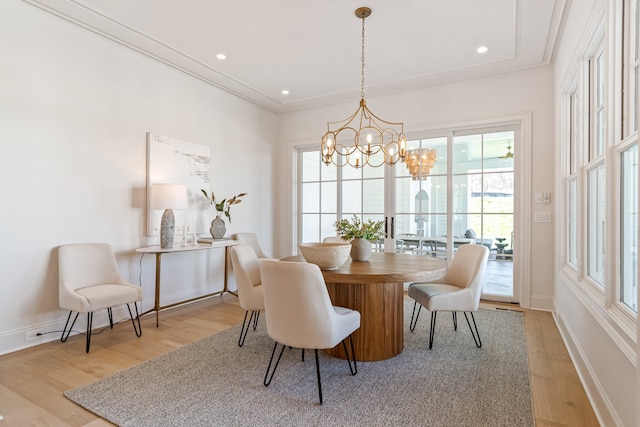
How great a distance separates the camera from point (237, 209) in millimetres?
4926

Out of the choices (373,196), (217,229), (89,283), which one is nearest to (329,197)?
(373,196)

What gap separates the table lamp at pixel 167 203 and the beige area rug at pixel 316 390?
1.18m

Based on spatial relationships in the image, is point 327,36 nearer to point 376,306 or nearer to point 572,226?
point 376,306

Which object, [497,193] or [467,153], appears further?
[467,153]

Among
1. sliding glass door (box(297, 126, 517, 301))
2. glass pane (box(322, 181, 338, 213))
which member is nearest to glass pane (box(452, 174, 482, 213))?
sliding glass door (box(297, 126, 517, 301))

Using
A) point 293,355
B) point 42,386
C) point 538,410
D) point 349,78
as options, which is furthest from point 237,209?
point 538,410

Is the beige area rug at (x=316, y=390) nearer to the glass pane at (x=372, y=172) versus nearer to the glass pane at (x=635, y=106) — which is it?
the glass pane at (x=635, y=106)

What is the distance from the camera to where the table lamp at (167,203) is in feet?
11.4

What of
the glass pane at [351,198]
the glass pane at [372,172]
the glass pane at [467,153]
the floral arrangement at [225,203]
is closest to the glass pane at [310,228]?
the glass pane at [351,198]

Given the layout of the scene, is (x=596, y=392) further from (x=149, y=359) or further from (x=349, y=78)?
(x=349, y=78)

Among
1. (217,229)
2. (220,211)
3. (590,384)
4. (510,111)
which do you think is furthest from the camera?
(220,211)

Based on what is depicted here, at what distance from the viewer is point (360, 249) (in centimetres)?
279

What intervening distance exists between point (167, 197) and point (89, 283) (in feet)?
3.36

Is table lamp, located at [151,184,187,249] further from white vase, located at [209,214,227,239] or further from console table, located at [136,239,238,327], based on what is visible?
white vase, located at [209,214,227,239]
